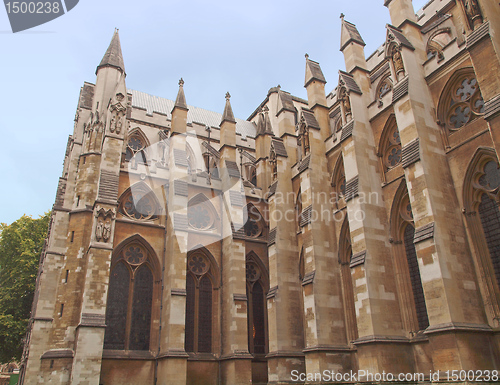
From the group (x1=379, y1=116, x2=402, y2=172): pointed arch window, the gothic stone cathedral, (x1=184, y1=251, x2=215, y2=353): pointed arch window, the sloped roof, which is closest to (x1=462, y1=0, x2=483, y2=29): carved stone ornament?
the gothic stone cathedral

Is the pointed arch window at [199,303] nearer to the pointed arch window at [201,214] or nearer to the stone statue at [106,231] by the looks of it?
the pointed arch window at [201,214]

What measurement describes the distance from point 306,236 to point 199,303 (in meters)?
6.26

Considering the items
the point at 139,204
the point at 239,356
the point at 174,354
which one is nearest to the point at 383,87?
the point at 139,204

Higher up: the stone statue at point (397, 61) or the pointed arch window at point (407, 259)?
the stone statue at point (397, 61)

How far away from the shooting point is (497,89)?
1158cm

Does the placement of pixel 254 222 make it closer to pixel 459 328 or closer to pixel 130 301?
pixel 130 301

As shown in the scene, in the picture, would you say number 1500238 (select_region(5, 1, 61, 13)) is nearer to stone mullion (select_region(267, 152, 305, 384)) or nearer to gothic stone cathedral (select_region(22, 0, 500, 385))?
gothic stone cathedral (select_region(22, 0, 500, 385))

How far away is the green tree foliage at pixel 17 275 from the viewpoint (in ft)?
80.5

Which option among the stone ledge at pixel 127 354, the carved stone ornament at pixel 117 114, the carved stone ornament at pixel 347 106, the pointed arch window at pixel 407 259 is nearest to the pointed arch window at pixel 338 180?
the carved stone ornament at pixel 347 106

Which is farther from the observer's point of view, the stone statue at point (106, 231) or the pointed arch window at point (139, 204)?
the pointed arch window at point (139, 204)

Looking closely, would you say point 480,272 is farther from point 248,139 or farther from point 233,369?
point 248,139

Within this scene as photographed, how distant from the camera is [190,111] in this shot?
32500 millimetres

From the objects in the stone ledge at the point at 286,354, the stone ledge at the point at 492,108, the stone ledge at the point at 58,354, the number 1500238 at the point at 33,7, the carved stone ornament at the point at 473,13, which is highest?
the carved stone ornament at the point at 473,13

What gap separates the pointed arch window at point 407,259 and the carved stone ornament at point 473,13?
562 cm
